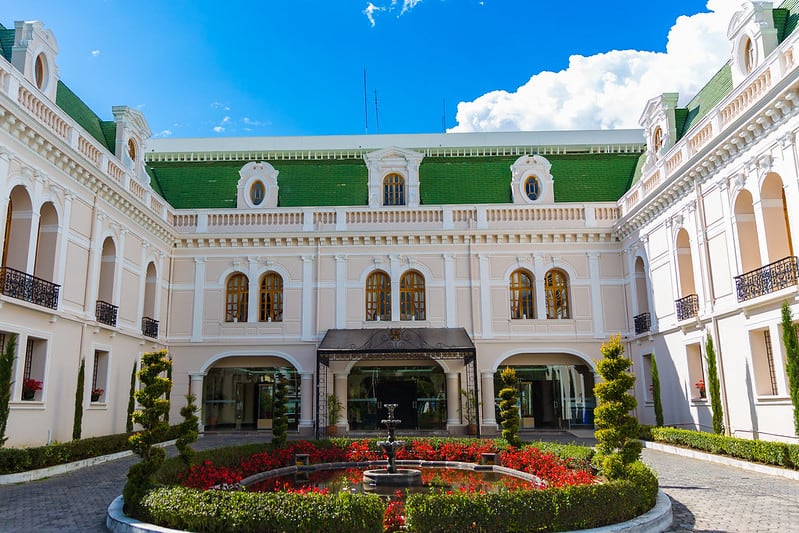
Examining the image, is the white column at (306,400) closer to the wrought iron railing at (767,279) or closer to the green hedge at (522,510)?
the wrought iron railing at (767,279)

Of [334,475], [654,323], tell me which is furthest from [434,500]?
[654,323]

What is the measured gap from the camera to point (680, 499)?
1219 centimetres

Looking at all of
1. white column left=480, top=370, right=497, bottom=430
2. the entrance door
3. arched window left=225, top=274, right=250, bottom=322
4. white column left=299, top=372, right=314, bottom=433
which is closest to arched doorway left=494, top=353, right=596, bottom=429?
white column left=480, top=370, right=497, bottom=430

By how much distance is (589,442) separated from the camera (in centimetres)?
2286

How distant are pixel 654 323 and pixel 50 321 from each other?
66.1ft

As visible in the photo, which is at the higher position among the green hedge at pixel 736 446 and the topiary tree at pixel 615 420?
the topiary tree at pixel 615 420

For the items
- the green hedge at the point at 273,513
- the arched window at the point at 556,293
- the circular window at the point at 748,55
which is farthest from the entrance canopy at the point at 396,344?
the green hedge at the point at 273,513

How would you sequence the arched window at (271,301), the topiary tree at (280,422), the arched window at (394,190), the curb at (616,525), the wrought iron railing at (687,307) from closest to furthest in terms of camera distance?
the curb at (616,525)
the topiary tree at (280,422)
the wrought iron railing at (687,307)
the arched window at (271,301)
the arched window at (394,190)

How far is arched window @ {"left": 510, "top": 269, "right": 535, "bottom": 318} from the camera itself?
26938 millimetres

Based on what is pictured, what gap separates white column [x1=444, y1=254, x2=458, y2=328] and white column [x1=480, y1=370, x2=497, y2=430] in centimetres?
247

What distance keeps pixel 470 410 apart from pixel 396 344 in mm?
4171

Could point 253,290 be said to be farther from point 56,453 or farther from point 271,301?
point 56,453

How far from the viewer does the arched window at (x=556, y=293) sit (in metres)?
27.0

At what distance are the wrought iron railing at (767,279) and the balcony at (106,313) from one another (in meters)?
19.5
